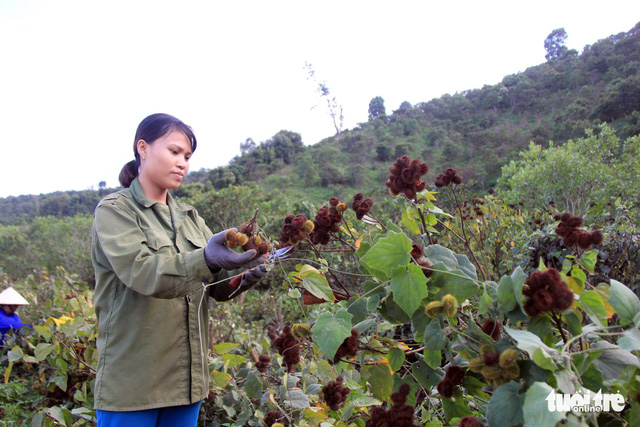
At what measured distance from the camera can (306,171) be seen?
2658 cm

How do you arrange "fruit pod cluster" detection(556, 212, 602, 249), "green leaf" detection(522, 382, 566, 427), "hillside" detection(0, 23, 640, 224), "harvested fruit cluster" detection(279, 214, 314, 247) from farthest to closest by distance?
"hillside" detection(0, 23, 640, 224) < "harvested fruit cluster" detection(279, 214, 314, 247) < "fruit pod cluster" detection(556, 212, 602, 249) < "green leaf" detection(522, 382, 566, 427)

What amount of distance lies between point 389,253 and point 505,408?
0.30 m

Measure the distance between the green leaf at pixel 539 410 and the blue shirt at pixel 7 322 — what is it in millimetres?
4205

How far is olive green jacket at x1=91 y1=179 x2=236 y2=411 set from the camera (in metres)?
1.27

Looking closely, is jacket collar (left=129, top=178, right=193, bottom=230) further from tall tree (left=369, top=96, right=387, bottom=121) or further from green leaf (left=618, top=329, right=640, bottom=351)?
tall tree (left=369, top=96, right=387, bottom=121)

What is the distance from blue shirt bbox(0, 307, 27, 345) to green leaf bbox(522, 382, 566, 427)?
4205 millimetres

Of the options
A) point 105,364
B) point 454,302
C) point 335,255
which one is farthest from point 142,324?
point 335,255

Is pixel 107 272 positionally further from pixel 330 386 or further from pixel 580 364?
pixel 580 364

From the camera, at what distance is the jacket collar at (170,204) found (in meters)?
1.60

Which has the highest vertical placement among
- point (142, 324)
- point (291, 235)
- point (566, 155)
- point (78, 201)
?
point (78, 201)

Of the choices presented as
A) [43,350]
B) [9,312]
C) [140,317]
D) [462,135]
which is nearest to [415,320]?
[140,317]

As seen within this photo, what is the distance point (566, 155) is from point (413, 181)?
8725 mm

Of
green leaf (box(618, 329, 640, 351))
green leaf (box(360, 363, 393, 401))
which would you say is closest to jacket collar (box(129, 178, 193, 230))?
green leaf (box(360, 363, 393, 401))

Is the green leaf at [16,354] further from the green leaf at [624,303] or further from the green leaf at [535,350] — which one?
the green leaf at [624,303]
